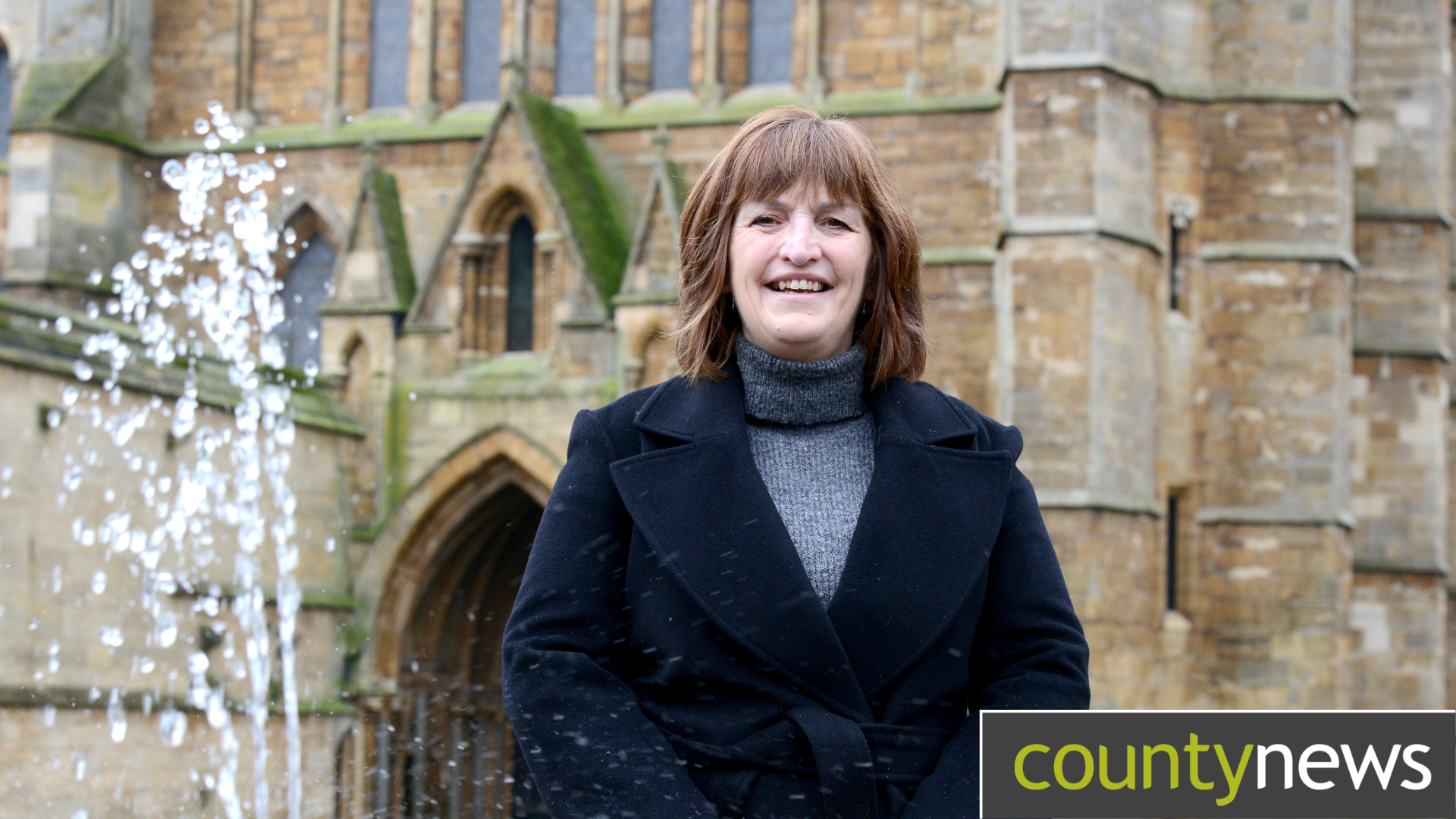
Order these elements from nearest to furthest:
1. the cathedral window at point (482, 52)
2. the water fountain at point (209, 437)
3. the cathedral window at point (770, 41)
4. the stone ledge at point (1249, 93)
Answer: the water fountain at point (209, 437) → the stone ledge at point (1249, 93) → the cathedral window at point (770, 41) → the cathedral window at point (482, 52)

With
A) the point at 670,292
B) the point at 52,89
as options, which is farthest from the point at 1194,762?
the point at 52,89

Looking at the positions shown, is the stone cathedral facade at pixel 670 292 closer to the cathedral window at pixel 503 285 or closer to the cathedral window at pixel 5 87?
the cathedral window at pixel 503 285

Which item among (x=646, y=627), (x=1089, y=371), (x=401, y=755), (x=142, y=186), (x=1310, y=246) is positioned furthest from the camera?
(x=142, y=186)

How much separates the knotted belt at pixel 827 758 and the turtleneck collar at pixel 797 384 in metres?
0.42

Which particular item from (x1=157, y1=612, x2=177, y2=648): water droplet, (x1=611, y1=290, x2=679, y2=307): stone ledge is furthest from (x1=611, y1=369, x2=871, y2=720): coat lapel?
(x1=611, y1=290, x2=679, y2=307): stone ledge

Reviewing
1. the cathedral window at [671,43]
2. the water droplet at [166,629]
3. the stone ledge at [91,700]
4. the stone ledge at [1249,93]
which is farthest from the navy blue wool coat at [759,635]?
the cathedral window at [671,43]

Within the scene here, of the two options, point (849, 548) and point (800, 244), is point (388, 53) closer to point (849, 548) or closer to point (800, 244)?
point (800, 244)

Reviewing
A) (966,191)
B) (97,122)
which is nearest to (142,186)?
(97,122)

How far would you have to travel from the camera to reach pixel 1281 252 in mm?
13938

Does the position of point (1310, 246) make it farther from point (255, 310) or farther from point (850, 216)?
point (850, 216)

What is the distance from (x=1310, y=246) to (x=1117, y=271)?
1.84m

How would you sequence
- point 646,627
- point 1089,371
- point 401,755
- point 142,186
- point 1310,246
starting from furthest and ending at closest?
point 142,186
point 401,755
point 1310,246
point 1089,371
point 646,627

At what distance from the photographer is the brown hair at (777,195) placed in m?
2.17

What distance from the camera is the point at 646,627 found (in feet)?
7.00
